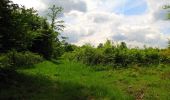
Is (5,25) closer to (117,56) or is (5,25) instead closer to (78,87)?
(78,87)

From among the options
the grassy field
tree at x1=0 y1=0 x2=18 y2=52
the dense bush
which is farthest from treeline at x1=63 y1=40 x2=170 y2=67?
tree at x1=0 y1=0 x2=18 y2=52

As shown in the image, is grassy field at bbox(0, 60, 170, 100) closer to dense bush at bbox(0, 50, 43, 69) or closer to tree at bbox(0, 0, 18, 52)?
dense bush at bbox(0, 50, 43, 69)

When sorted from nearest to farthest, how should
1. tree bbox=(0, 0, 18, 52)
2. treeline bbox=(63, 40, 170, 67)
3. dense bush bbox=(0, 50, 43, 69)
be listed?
dense bush bbox=(0, 50, 43, 69), tree bbox=(0, 0, 18, 52), treeline bbox=(63, 40, 170, 67)

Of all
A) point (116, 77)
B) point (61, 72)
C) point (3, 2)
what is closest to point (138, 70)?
point (116, 77)

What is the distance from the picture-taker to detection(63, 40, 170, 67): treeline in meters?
34.7

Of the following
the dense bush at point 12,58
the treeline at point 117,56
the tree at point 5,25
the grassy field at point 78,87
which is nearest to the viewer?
the grassy field at point 78,87

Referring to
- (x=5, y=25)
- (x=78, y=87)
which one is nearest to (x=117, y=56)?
(x=78, y=87)

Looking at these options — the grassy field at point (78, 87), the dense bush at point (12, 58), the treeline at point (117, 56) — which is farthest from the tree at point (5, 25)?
the treeline at point (117, 56)

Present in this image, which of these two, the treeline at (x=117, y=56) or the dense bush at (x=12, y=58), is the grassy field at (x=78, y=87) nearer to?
the dense bush at (x=12, y=58)

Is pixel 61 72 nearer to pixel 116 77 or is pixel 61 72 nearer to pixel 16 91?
pixel 116 77

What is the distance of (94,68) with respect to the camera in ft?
104

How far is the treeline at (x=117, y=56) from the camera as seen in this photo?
3472cm

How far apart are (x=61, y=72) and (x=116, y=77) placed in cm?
403

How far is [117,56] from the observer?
3538 centimetres
